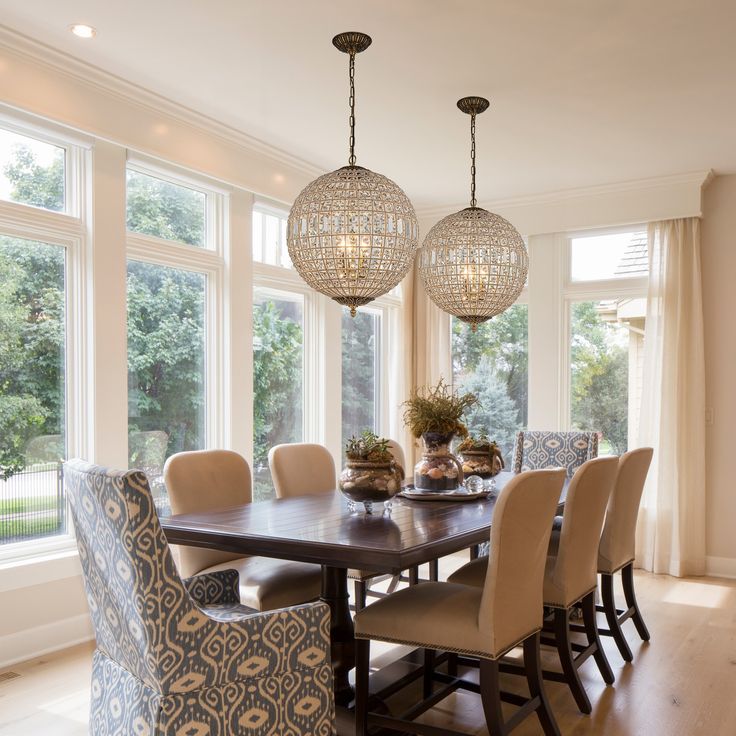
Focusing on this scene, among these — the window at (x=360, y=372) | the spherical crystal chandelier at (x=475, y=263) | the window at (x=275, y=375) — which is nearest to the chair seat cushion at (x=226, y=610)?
the spherical crystal chandelier at (x=475, y=263)

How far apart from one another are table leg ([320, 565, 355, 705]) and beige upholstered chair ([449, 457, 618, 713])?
0.51m

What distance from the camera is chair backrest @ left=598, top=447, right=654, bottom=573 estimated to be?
3.45 m

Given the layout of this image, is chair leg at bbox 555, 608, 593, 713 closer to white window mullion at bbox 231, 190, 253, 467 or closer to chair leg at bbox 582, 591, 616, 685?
chair leg at bbox 582, 591, 616, 685

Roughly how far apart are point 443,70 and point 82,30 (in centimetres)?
162

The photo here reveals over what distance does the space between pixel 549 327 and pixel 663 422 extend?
1.14 metres

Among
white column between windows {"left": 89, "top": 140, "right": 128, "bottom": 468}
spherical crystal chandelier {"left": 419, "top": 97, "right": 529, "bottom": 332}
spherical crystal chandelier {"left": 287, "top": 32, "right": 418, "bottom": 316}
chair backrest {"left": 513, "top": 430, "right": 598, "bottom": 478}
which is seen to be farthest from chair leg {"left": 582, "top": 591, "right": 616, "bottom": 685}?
white column between windows {"left": 89, "top": 140, "right": 128, "bottom": 468}

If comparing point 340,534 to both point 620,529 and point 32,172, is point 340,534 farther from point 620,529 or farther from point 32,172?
point 32,172

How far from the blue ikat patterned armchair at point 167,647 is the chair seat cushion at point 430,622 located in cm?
39

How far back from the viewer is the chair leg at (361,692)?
2525mm

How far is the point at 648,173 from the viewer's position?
540 centimetres

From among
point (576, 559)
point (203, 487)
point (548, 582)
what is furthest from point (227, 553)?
point (576, 559)

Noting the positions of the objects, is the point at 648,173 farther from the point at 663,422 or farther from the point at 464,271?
the point at 464,271

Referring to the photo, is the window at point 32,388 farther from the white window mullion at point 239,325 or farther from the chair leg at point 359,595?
the chair leg at point 359,595

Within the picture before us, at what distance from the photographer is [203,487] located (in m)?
3.35
